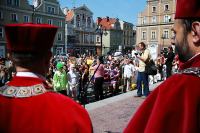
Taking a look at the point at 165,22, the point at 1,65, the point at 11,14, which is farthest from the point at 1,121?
A: the point at 165,22

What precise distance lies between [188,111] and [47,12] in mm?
67032

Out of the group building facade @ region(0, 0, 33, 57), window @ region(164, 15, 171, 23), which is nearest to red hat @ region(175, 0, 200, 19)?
building facade @ region(0, 0, 33, 57)

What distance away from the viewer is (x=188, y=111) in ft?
5.55

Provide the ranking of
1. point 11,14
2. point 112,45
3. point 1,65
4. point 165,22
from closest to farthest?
1. point 1,65
2. point 11,14
3. point 165,22
4. point 112,45

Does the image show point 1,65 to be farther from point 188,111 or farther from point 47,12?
point 47,12

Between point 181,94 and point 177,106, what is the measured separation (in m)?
0.06

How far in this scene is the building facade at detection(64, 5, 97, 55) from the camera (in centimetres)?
8059

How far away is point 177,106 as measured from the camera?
174 centimetres

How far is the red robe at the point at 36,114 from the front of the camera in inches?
89.1

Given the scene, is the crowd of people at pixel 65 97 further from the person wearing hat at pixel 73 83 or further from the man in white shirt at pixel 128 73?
the man in white shirt at pixel 128 73

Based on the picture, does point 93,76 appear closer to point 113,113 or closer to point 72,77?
point 113,113

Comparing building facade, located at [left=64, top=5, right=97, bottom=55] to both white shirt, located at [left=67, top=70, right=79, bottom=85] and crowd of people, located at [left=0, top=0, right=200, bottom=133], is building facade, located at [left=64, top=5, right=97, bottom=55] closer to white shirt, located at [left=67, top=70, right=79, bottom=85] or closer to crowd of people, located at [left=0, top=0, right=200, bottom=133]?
white shirt, located at [left=67, top=70, right=79, bottom=85]

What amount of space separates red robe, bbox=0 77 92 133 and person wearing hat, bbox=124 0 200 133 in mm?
544

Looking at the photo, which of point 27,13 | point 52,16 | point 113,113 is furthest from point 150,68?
point 52,16
